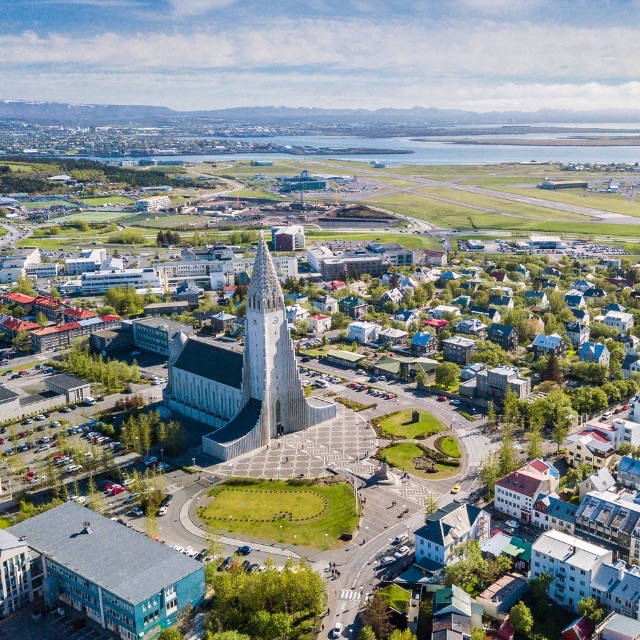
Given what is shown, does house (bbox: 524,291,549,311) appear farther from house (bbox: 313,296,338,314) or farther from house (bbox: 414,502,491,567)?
house (bbox: 414,502,491,567)

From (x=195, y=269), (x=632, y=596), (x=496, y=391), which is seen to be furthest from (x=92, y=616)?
(x=195, y=269)

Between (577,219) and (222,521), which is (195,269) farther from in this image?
(577,219)

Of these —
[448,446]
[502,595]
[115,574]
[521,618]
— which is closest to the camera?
[521,618]

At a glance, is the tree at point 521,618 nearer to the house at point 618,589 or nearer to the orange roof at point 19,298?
the house at point 618,589

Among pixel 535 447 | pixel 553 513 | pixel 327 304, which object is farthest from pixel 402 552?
pixel 327 304

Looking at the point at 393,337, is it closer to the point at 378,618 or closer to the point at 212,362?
the point at 212,362

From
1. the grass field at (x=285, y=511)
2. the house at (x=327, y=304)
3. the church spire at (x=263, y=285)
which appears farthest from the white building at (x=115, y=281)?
the grass field at (x=285, y=511)
